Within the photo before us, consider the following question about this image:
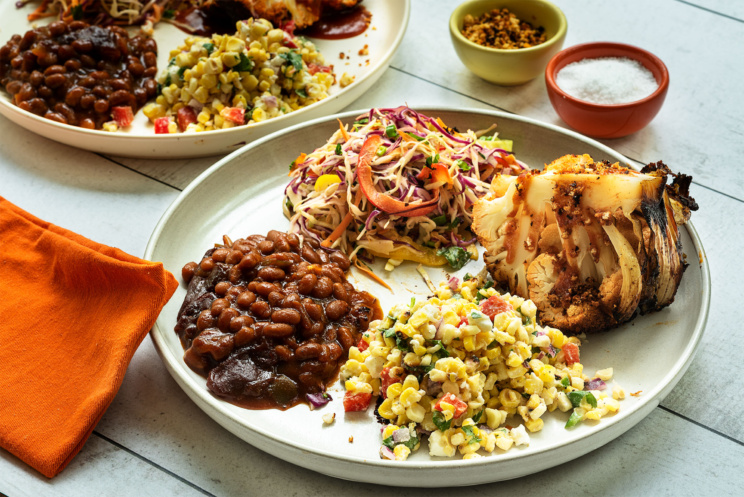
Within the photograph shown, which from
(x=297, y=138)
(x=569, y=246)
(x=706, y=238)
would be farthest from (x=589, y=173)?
(x=297, y=138)

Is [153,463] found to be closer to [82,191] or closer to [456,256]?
[456,256]

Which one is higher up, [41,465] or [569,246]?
[569,246]

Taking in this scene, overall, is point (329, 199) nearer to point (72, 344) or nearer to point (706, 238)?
point (72, 344)

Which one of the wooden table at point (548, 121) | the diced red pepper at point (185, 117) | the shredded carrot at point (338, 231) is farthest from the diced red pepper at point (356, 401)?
the diced red pepper at point (185, 117)

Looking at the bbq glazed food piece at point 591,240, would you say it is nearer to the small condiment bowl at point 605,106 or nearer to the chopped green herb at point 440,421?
the chopped green herb at point 440,421

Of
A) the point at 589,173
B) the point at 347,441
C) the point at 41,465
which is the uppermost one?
the point at 589,173

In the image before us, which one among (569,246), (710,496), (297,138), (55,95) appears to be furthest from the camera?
(55,95)
